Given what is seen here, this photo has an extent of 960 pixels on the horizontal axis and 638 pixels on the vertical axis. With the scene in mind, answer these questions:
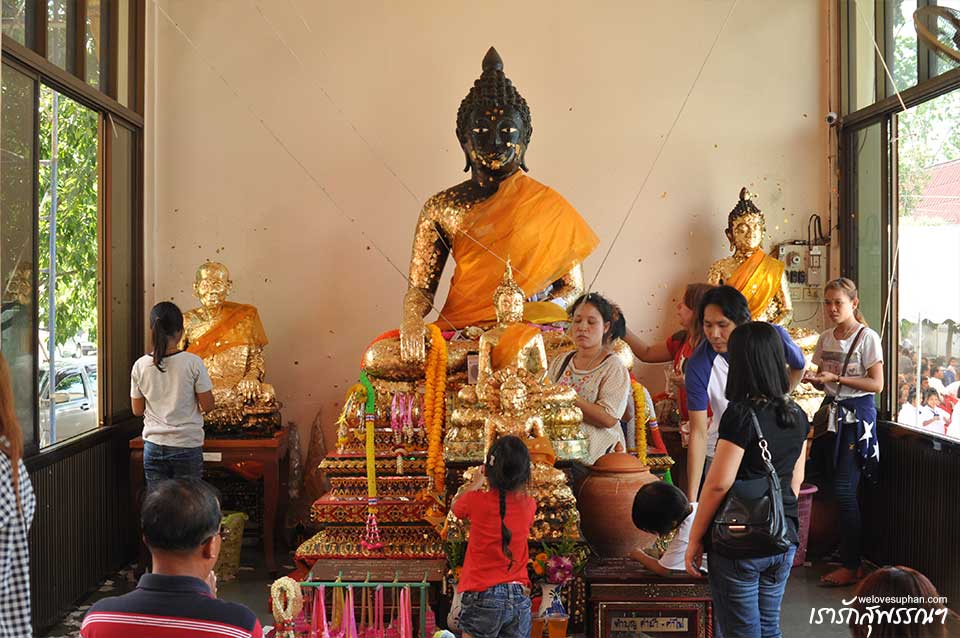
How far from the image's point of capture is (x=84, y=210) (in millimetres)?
5367

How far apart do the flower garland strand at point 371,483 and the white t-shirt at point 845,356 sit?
246 cm

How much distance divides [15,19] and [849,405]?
4.54 metres

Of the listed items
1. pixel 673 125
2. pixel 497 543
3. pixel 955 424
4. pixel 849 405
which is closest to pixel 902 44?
pixel 673 125

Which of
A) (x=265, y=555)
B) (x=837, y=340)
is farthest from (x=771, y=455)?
(x=265, y=555)

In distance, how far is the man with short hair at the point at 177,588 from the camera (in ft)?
6.25

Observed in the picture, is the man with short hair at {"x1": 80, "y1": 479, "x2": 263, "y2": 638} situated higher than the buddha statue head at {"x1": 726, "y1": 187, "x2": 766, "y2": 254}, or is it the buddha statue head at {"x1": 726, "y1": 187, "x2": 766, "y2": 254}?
the buddha statue head at {"x1": 726, "y1": 187, "x2": 766, "y2": 254}

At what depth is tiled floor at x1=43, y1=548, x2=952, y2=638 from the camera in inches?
174

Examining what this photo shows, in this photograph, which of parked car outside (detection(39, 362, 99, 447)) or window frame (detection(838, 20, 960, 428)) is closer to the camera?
parked car outside (detection(39, 362, 99, 447))

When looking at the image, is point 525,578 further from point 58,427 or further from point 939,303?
point 939,303

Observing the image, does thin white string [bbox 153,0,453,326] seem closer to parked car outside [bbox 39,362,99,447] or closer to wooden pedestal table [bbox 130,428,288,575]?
wooden pedestal table [bbox 130,428,288,575]

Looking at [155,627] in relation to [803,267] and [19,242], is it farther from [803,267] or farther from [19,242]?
[803,267]

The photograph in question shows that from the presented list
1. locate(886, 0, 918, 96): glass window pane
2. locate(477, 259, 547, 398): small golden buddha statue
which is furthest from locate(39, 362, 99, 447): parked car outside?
locate(886, 0, 918, 96): glass window pane

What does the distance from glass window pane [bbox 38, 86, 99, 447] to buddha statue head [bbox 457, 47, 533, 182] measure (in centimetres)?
211

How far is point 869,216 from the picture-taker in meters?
6.14
